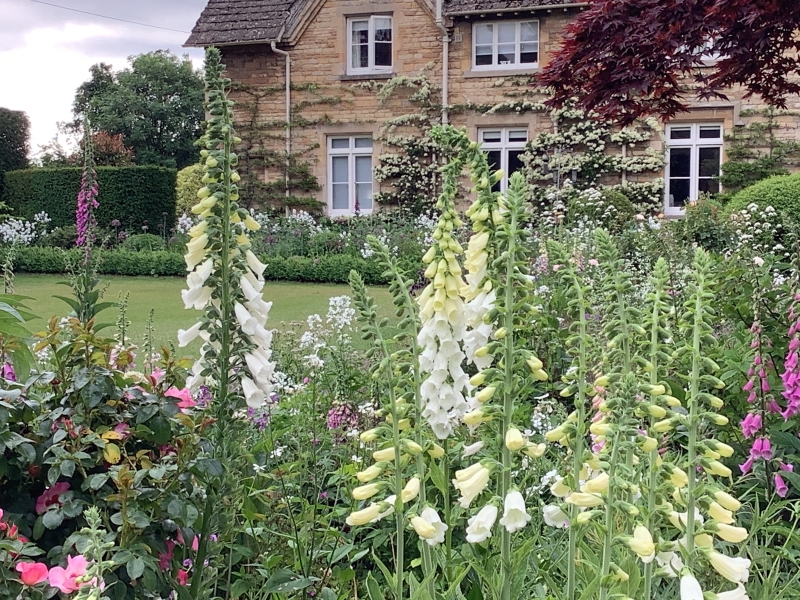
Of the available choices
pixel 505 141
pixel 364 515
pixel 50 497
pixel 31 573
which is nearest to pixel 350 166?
pixel 505 141

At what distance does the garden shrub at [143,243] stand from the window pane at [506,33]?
8630 mm

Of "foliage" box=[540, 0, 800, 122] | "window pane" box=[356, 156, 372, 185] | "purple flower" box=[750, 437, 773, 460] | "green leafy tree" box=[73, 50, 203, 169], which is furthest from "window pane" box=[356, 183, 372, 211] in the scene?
"green leafy tree" box=[73, 50, 203, 169]

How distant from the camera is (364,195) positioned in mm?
18906

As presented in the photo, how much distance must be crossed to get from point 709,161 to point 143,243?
39.8 ft

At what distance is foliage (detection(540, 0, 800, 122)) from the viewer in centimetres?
686

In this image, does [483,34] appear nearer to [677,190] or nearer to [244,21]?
[677,190]

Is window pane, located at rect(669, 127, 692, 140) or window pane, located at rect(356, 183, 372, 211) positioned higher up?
window pane, located at rect(669, 127, 692, 140)

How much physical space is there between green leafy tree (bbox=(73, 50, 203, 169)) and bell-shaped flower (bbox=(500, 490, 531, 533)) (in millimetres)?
44981

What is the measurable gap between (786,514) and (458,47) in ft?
51.5

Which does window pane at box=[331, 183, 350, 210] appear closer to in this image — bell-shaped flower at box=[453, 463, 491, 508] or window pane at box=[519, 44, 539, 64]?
window pane at box=[519, 44, 539, 64]

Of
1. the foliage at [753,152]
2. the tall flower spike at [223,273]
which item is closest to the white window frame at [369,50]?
the foliage at [753,152]

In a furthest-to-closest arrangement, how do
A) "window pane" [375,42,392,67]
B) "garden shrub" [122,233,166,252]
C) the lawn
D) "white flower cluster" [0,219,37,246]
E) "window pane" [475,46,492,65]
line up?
"window pane" [375,42,392,67], "window pane" [475,46,492,65], "garden shrub" [122,233,166,252], "white flower cluster" [0,219,37,246], the lawn

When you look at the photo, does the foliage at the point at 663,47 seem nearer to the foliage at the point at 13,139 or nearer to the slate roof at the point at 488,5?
the slate roof at the point at 488,5

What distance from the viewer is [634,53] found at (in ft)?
24.9
